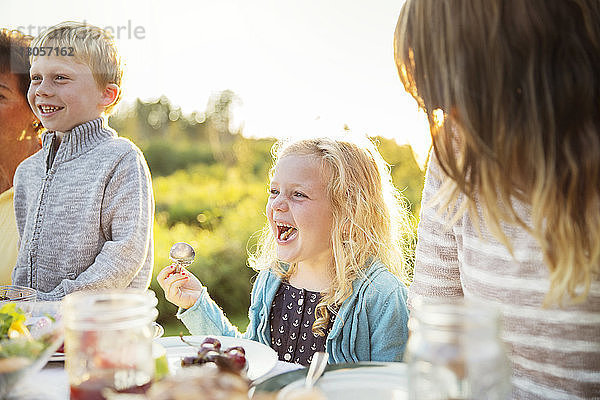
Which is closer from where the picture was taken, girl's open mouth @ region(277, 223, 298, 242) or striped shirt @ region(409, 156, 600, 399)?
striped shirt @ region(409, 156, 600, 399)

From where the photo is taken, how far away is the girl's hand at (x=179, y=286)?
1773 millimetres

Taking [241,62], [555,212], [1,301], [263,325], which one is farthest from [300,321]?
[241,62]

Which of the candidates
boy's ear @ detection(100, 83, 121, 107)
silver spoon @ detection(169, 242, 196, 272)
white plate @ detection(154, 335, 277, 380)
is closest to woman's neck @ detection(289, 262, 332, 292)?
silver spoon @ detection(169, 242, 196, 272)

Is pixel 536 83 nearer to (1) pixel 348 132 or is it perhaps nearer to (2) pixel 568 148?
(2) pixel 568 148

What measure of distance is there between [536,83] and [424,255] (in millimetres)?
544

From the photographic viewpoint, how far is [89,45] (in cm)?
210

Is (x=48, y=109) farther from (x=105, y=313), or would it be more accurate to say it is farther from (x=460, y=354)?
(x=460, y=354)

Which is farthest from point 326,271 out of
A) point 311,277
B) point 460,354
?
point 460,354

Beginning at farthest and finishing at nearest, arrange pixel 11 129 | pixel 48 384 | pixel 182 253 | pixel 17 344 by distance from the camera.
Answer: pixel 11 129, pixel 182 253, pixel 48 384, pixel 17 344

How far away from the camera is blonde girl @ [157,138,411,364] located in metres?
1.83

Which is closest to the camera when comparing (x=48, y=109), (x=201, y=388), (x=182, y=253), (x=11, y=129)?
(x=201, y=388)

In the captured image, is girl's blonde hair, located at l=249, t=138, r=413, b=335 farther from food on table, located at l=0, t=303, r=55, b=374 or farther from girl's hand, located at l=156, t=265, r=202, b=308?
food on table, located at l=0, t=303, r=55, b=374

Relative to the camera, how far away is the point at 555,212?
3.24 feet

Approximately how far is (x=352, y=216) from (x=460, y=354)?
1.28 meters
